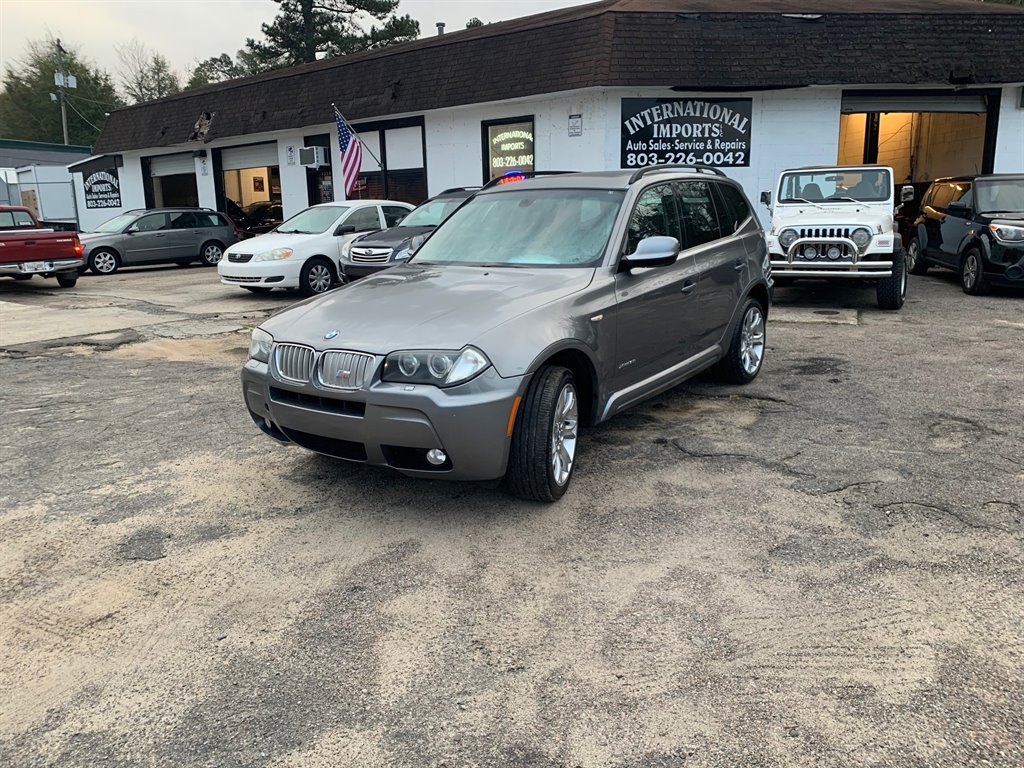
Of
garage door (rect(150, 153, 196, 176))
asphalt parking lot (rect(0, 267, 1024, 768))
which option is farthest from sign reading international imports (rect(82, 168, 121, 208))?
asphalt parking lot (rect(0, 267, 1024, 768))

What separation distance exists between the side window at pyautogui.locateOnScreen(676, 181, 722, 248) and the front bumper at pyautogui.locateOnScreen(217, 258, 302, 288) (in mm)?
8047

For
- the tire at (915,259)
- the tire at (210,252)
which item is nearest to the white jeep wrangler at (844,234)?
the tire at (915,259)

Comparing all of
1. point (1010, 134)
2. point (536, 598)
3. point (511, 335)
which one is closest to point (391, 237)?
point (511, 335)

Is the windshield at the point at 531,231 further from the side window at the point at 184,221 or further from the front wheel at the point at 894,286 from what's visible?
the side window at the point at 184,221

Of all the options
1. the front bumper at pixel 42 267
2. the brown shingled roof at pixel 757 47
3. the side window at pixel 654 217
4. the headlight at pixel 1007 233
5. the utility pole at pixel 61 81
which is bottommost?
the front bumper at pixel 42 267

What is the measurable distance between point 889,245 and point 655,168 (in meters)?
5.90

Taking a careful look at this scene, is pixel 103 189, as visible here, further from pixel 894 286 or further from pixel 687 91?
pixel 894 286

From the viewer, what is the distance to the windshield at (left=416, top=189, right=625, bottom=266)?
4902 mm

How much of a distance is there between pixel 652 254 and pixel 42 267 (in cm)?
1364

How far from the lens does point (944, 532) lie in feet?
12.7

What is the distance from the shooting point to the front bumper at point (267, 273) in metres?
12.5

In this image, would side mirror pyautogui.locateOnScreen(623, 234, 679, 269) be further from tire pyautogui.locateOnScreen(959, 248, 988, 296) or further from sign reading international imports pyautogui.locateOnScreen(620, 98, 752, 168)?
sign reading international imports pyautogui.locateOnScreen(620, 98, 752, 168)

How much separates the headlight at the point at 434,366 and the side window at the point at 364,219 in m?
10.2

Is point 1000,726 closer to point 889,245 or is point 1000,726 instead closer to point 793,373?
point 793,373
